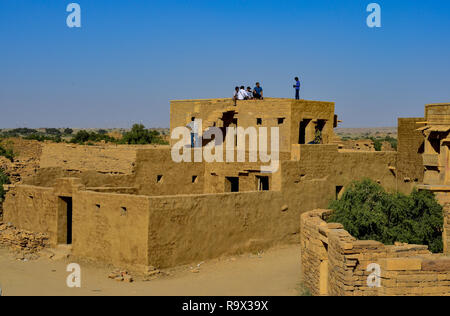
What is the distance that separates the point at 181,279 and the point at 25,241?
6.04 m

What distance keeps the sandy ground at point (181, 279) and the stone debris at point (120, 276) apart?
0.17 metres

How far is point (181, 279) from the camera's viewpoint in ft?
50.6

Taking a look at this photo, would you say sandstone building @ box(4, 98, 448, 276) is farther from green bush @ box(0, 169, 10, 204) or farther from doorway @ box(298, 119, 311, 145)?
green bush @ box(0, 169, 10, 204)

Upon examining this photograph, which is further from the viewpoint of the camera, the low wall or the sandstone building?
the sandstone building

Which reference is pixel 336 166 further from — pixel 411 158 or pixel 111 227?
pixel 111 227

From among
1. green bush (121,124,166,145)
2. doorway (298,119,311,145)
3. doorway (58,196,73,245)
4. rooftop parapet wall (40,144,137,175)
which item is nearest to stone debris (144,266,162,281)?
doorway (58,196,73,245)

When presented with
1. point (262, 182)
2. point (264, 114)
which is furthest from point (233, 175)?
point (264, 114)

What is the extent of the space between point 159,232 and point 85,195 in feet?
9.68

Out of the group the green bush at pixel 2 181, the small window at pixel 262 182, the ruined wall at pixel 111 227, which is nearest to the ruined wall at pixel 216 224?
the ruined wall at pixel 111 227

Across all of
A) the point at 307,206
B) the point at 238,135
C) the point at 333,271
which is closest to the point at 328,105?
the point at 238,135

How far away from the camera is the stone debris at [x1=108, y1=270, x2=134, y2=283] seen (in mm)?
15196

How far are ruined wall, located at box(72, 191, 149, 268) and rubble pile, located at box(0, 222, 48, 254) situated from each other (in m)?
1.50
